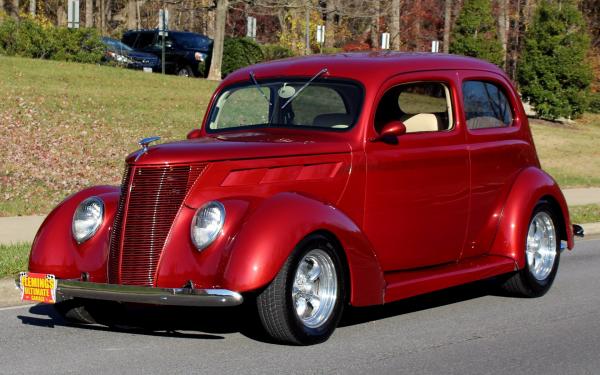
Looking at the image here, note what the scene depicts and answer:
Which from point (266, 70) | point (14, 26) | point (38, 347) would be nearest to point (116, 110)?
point (14, 26)

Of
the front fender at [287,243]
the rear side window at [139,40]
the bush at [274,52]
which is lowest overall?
the front fender at [287,243]

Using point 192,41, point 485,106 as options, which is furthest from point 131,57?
point 485,106

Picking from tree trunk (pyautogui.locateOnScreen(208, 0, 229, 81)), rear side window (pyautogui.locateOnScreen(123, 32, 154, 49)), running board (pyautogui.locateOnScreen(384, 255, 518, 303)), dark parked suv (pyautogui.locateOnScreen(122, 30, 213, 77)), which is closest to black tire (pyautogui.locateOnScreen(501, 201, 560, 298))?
running board (pyautogui.locateOnScreen(384, 255, 518, 303))

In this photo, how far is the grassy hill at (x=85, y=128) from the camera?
17.5 m

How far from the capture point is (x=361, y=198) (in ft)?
26.1

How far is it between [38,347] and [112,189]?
1.33 m

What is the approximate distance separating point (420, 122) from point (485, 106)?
99cm

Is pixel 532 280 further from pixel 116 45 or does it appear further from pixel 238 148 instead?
pixel 116 45

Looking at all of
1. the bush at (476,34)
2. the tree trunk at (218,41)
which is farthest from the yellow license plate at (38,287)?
the bush at (476,34)

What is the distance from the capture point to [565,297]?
9.81m

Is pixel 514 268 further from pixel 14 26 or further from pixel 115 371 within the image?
pixel 14 26

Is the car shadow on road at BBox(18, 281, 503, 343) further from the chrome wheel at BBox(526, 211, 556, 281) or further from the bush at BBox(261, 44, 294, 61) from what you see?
the bush at BBox(261, 44, 294, 61)

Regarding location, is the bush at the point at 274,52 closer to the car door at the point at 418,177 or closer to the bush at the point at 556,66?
the bush at the point at 556,66

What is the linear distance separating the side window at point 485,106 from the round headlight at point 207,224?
294cm
